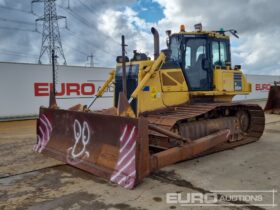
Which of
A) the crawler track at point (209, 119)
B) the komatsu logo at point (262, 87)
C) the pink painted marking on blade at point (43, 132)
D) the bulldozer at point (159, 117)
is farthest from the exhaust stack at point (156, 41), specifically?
the komatsu logo at point (262, 87)

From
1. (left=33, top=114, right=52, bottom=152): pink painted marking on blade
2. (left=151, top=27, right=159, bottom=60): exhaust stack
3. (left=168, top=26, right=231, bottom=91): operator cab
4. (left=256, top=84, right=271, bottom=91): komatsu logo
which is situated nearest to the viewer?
(left=151, top=27, right=159, bottom=60): exhaust stack

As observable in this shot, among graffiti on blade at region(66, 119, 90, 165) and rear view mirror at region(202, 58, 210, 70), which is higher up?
rear view mirror at region(202, 58, 210, 70)

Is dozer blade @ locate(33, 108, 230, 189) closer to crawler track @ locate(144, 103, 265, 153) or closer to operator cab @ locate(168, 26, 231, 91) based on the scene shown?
crawler track @ locate(144, 103, 265, 153)

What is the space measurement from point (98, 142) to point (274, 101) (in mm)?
11929

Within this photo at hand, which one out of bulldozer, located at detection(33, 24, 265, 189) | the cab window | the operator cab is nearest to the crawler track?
bulldozer, located at detection(33, 24, 265, 189)

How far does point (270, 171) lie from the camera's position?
564 centimetres

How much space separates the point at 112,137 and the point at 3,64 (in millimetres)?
10501

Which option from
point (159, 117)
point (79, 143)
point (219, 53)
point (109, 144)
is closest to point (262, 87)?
point (219, 53)

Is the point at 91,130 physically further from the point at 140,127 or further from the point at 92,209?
the point at 92,209

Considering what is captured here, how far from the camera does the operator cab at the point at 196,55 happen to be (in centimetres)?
759

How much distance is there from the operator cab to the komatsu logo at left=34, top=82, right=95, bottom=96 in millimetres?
8690

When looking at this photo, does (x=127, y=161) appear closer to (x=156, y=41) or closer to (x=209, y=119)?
(x=156, y=41)

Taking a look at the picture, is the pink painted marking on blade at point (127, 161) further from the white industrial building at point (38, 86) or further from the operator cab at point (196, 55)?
the white industrial building at point (38, 86)

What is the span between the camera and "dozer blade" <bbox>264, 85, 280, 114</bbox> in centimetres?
1475
